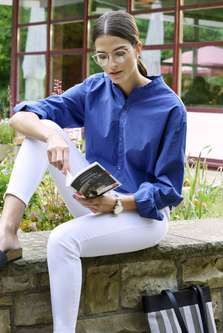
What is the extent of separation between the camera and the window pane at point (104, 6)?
12.4 m

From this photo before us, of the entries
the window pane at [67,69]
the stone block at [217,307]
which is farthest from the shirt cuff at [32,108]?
the window pane at [67,69]

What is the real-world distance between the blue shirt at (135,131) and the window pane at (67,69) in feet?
34.0

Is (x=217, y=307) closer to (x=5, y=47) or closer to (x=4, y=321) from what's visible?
(x=4, y=321)

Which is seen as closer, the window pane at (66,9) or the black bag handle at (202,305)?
the black bag handle at (202,305)

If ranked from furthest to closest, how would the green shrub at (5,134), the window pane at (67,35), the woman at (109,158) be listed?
the window pane at (67,35) → the green shrub at (5,134) → the woman at (109,158)

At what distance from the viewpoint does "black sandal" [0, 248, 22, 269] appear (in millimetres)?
2744

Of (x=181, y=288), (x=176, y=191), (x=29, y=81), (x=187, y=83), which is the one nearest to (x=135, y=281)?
(x=181, y=288)

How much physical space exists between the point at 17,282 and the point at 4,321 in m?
0.17

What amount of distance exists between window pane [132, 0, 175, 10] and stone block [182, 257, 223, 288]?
8.38 metres

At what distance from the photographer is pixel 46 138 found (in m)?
2.84

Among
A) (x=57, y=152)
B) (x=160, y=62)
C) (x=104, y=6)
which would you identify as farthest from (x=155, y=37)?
(x=57, y=152)

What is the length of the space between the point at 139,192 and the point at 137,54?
0.59 meters

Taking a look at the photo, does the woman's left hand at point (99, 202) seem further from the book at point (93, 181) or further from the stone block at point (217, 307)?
the stone block at point (217, 307)

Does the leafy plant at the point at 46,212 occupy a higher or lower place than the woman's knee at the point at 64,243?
lower
